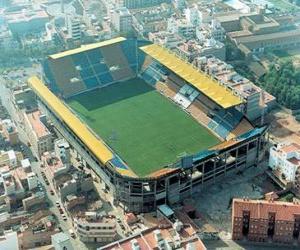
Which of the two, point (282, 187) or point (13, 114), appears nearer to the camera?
point (282, 187)

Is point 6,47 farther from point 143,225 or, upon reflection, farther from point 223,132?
point 143,225

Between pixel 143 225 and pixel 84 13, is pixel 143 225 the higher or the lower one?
the lower one

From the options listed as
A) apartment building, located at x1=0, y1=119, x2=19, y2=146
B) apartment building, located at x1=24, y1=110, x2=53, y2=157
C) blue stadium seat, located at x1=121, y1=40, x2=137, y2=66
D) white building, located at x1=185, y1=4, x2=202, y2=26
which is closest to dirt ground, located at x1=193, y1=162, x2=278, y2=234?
apartment building, located at x1=24, y1=110, x2=53, y2=157

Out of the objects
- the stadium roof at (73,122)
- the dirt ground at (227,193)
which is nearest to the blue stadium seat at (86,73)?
the stadium roof at (73,122)

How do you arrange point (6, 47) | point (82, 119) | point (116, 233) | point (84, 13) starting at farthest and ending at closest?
point (84, 13) < point (6, 47) < point (82, 119) < point (116, 233)

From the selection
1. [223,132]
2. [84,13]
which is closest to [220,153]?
[223,132]

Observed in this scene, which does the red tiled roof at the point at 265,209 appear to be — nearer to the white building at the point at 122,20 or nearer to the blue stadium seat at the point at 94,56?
the blue stadium seat at the point at 94,56

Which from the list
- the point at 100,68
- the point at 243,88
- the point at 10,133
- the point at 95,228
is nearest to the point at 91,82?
the point at 100,68
